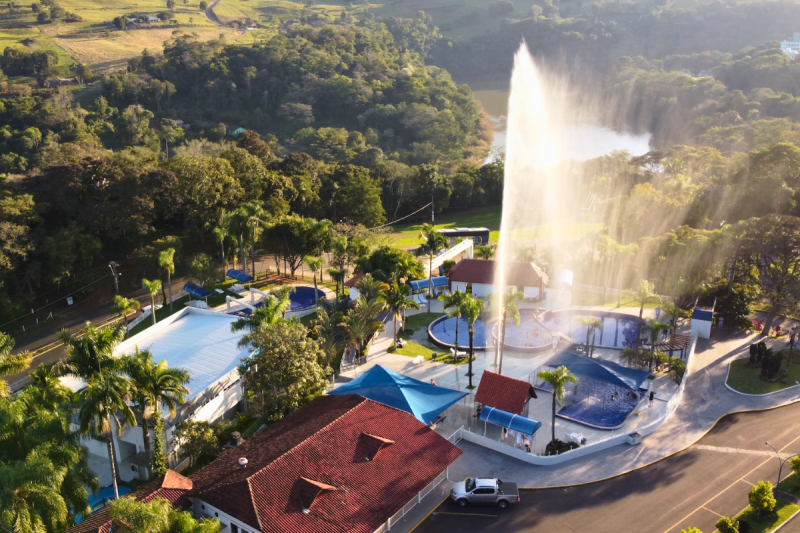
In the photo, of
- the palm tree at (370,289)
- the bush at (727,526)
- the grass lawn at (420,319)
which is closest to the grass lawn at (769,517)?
the bush at (727,526)

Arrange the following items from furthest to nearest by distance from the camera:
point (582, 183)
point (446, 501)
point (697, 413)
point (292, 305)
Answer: point (582, 183), point (292, 305), point (697, 413), point (446, 501)

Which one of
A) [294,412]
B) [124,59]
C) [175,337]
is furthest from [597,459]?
[124,59]

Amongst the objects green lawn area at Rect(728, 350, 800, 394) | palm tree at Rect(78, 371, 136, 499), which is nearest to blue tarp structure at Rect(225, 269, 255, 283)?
palm tree at Rect(78, 371, 136, 499)

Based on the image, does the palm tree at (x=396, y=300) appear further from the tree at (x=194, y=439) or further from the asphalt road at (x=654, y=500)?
the asphalt road at (x=654, y=500)

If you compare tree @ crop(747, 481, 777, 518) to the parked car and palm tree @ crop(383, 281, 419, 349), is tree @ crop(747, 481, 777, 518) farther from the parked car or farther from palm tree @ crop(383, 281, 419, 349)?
palm tree @ crop(383, 281, 419, 349)

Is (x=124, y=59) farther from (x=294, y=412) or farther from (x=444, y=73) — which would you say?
(x=294, y=412)

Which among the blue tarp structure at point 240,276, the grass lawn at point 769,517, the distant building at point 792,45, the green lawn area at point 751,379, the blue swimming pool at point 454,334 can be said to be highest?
the distant building at point 792,45
